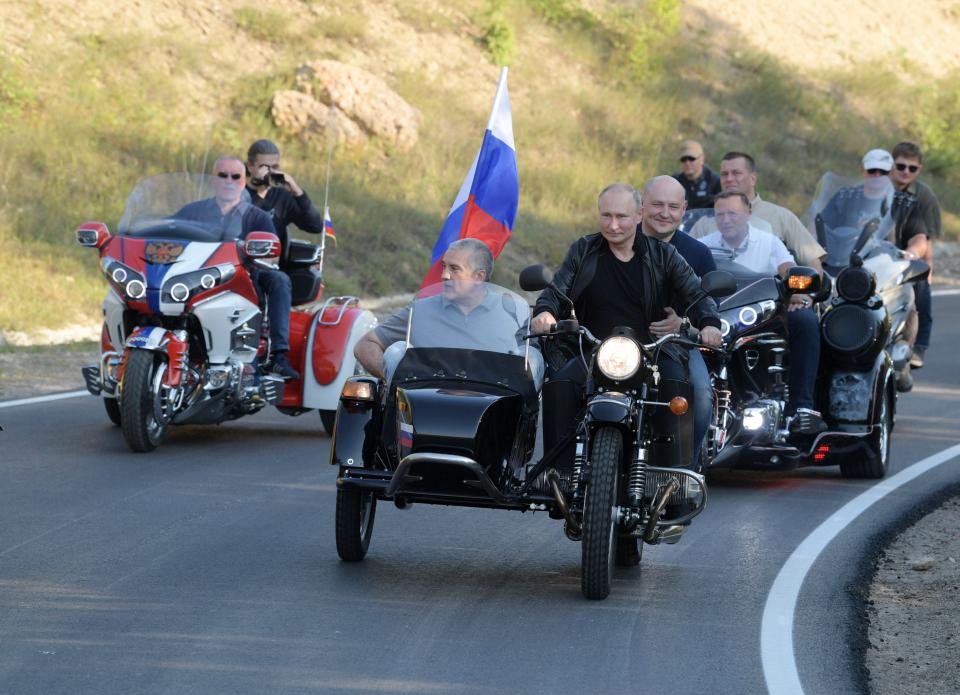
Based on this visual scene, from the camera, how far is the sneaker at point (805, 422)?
11086mm

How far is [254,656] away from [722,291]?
2.97 m

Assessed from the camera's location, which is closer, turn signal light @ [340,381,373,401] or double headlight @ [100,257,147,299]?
turn signal light @ [340,381,373,401]

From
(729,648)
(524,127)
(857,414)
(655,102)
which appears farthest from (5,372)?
(655,102)

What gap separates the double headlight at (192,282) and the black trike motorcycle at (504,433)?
3637 mm

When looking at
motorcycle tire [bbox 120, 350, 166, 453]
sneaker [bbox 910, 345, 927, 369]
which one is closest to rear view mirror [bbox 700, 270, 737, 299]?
motorcycle tire [bbox 120, 350, 166, 453]

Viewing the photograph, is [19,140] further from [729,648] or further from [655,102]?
[729,648]

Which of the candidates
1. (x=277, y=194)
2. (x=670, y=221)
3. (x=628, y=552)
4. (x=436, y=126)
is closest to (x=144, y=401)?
(x=277, y=194)

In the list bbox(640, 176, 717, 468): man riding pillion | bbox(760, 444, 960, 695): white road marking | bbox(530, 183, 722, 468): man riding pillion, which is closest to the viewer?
bbox(760, 444, 960, 695): white road marking

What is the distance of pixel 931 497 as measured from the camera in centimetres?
1085

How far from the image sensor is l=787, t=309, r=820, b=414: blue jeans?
1113cm

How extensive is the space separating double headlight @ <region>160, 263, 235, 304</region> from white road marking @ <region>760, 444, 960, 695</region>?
441 cm

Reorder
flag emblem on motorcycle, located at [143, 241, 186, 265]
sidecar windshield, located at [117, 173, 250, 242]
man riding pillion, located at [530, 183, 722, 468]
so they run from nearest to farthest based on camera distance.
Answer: man riding pillion, located at [530, 183, 722, 468] → flag emblem on motorcycle, located at [143, 241, 186, 265] → sidecar windshield, located at [117, 173, 250, 242]

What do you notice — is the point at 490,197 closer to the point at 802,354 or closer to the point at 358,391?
the point at 802,354

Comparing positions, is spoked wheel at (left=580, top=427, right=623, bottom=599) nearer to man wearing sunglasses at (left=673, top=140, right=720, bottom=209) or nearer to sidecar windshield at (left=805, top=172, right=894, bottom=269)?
sidecar windshield at (left=805, top=172, right=894, bottom=269)
